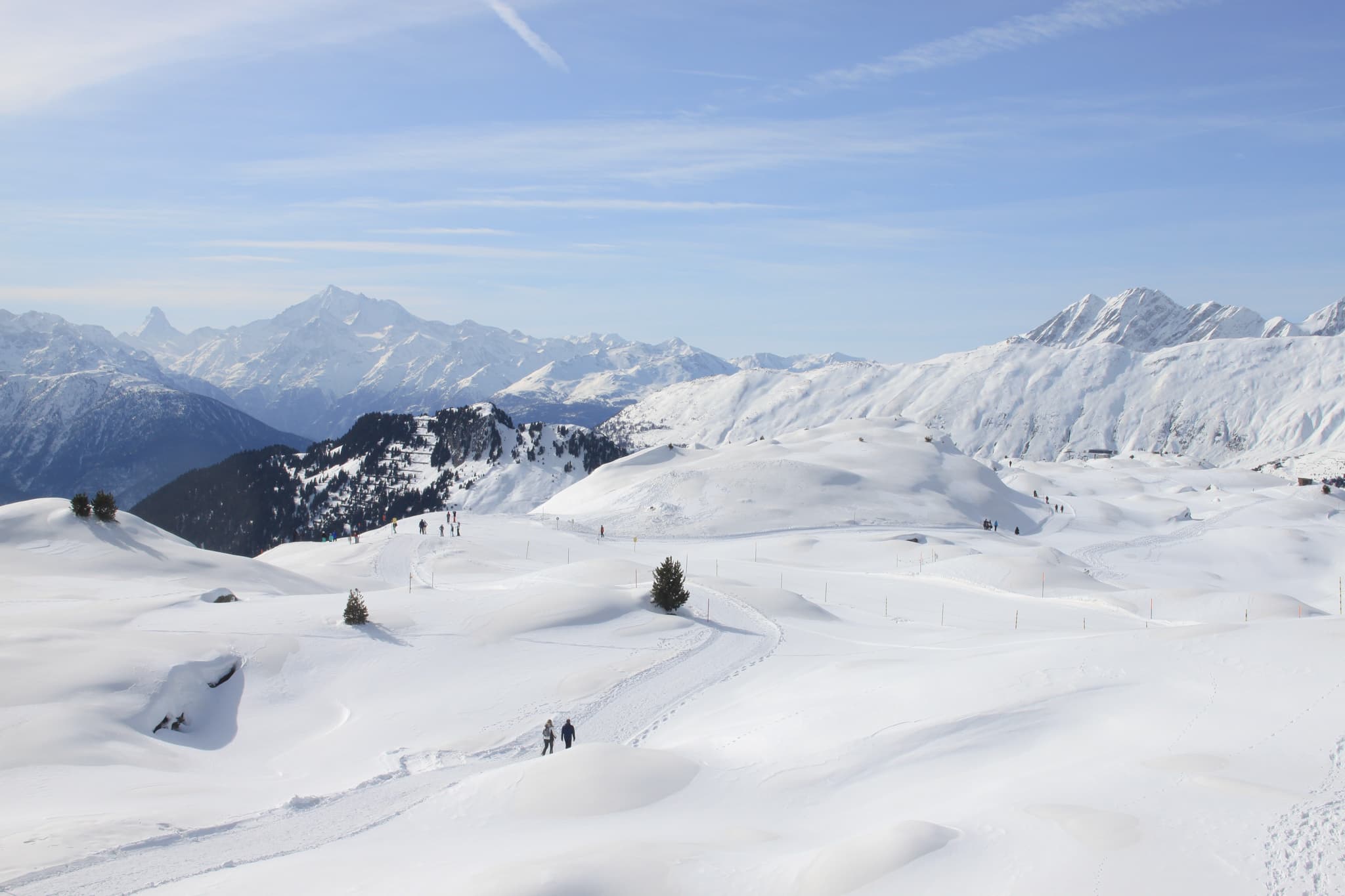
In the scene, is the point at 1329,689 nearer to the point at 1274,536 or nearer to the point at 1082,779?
the point at 1082,779

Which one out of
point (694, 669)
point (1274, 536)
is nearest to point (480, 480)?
point (1274, 536)

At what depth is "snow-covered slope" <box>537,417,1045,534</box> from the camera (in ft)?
278

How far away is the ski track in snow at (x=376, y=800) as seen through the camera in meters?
15.5

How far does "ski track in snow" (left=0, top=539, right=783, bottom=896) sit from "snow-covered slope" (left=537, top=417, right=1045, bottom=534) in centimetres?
4743

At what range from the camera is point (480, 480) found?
18025 cm

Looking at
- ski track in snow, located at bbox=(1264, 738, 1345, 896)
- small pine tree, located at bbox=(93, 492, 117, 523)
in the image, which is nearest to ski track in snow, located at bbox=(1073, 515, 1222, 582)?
ski track in snow, located at bbox=(1264, 738, 1345, 896)

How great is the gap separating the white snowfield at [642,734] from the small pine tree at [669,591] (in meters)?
1.36

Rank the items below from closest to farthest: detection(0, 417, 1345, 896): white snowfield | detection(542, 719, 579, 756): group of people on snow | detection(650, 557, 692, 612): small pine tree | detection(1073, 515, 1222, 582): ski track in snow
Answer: detection(0, 417, 1345, 896): white snowfield
detection(542, 719, 579, 756): group of people on snow
detection(650, 557, 692, 612): small pine tree
detection(1073, 515, 1222, 582): ski track in snow

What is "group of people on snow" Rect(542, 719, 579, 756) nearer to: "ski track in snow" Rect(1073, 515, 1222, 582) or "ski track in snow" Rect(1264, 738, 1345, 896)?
"ski track in snow" Rect(1264, 738, 1345, 896)

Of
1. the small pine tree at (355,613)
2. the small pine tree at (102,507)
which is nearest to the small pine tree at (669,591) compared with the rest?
the small pine tree at (355,613)

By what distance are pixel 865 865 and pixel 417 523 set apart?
7360cm

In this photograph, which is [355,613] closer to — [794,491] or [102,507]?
[102,507]

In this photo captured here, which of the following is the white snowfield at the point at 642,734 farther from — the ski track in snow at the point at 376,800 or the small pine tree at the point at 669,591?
the small pine tree at the point at 669,591

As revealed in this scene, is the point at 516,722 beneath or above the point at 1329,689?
beneath
